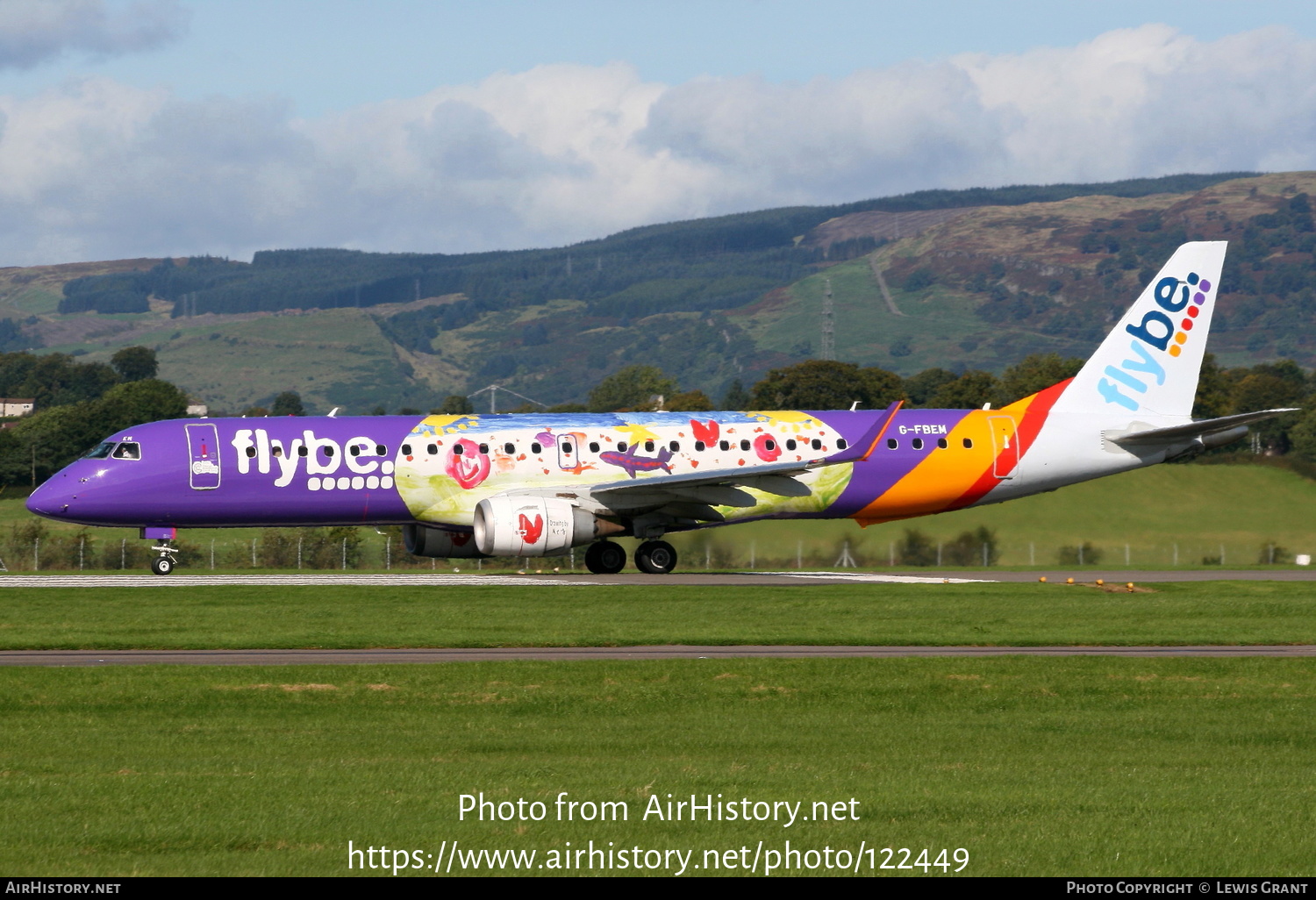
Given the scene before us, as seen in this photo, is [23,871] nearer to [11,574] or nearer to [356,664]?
[356,664]

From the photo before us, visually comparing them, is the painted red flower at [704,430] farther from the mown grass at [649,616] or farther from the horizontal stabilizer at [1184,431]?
the horizontal stabilizer at [1184,431]

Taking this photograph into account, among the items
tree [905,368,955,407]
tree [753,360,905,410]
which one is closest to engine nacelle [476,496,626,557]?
tree [753,360,905,410]

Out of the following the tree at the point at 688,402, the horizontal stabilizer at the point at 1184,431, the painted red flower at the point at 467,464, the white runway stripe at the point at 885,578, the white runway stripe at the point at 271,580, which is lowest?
the white runway stripe at the point at 885,578

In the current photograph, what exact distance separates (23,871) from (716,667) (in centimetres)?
1210

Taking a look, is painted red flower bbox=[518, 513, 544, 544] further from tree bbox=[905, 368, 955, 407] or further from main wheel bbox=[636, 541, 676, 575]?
tree bbox=[905, 368, 955, 407]

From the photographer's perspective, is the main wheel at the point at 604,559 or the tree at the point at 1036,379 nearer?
the main wheel at the point at 604,559

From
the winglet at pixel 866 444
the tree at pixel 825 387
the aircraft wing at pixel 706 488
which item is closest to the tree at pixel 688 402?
the tree at pixel 825 387

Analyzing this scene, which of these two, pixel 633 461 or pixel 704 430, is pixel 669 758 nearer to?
pixel 633 461

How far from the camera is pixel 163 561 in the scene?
41.1m

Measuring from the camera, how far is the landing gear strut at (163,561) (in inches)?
1613

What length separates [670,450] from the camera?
41.5 meters

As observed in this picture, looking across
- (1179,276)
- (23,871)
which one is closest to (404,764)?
(23,871)

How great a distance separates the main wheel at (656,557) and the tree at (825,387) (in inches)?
2983

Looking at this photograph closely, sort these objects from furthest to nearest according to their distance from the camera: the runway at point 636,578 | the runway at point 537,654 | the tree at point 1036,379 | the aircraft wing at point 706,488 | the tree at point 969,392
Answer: the tree at point 969,392 < the tree at point 1036,379 < the aircraft wing at point 706,488 < the runway at point 636,578 < the runway at point 537,654
